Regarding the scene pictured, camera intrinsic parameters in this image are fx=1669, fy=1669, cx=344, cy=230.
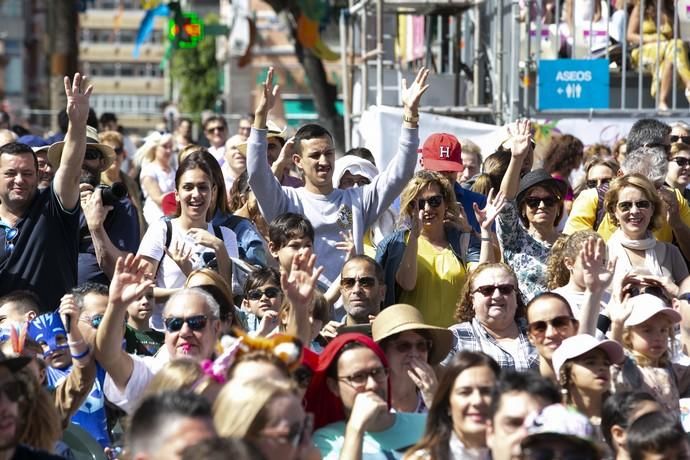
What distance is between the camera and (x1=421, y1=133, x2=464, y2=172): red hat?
9.64 metres

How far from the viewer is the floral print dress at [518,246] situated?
8992mm

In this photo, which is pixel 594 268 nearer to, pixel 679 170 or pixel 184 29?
pixel 679 170

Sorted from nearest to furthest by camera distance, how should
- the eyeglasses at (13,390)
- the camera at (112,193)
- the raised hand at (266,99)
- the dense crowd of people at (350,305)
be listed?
the eyeglasses at (13,390), the dense crowd of people at (350,305), the raised hand at (266,99), the camera at (112,193)

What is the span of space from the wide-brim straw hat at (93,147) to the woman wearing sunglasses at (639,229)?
Answer: 9.51 feet

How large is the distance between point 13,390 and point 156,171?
25.3 ft

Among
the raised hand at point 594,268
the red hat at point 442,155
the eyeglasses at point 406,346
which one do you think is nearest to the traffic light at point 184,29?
the red hat at point 442,155

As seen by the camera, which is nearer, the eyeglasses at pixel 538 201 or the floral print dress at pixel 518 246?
the floral print dress at pixel 518 246

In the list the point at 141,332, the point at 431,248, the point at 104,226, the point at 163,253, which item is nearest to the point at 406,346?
the point at 141,332

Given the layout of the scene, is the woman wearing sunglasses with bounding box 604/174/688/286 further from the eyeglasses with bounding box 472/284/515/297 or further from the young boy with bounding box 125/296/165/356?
the young boy with bounding box 125/296/165/356

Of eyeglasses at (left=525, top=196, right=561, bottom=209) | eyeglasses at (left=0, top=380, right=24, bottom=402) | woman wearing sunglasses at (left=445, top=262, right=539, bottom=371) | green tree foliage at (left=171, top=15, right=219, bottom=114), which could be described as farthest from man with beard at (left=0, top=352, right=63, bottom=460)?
green tree foliage at (left=171, top=15, right=219, bottom=114)

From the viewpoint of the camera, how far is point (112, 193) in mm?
9016

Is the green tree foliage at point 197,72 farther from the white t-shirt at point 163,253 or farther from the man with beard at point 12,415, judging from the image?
the man with beard at point 12,415

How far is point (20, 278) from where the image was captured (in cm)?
848

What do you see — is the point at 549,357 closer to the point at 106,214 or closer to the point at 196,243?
the point at 196,243
